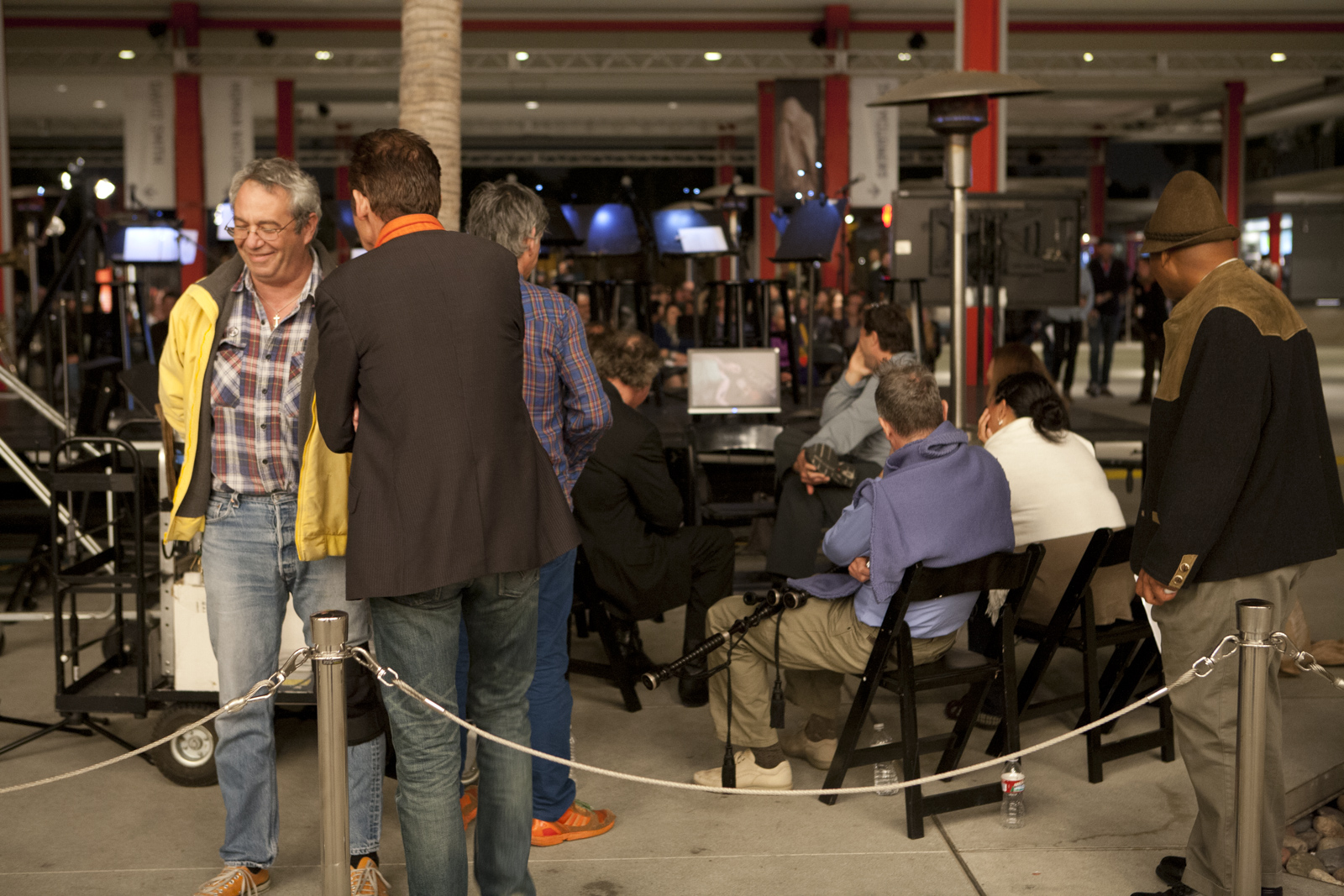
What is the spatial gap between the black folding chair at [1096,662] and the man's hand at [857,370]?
3.99 feet

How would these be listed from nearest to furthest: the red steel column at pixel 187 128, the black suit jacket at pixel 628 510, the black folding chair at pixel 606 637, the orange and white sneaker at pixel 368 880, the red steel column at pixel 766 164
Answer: the orange and white sneaker at pixel 368 880
the black suit jacket at pixel 628 510
the black folding chair at pixel 606 637
the red steel column at pixel 187 128
the red steel column at pixel 766 164

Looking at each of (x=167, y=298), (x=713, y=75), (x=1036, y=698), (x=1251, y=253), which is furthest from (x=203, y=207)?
(x=1251, y=253)

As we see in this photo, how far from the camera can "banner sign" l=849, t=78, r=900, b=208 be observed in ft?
50.9

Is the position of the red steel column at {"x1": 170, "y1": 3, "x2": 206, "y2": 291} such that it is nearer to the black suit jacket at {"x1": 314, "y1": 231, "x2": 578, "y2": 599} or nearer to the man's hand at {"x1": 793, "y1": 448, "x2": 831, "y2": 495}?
the man's hand at {"x1": 793, "y1": 448, "x2": 831, "y2": 495}

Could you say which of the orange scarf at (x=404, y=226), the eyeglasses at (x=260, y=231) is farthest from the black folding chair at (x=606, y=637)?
the orange scarf at (x=404, y=226)

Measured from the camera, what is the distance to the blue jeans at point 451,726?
225cm

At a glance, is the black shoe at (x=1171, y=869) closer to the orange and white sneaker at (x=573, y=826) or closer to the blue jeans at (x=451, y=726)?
the orange and white sneaker at (x=573, y=826)

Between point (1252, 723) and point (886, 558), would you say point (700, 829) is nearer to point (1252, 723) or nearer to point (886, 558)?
point (886, 558)

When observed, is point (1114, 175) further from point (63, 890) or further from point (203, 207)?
point (63, 890)

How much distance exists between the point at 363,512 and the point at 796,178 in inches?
580

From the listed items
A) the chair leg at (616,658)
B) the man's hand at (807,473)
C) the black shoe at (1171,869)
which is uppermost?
the man's hand at (807,473)

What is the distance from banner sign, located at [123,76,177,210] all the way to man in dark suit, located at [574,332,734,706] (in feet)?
43.3

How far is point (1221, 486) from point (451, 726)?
1560 millimetres

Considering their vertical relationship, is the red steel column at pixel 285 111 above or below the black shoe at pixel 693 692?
above
